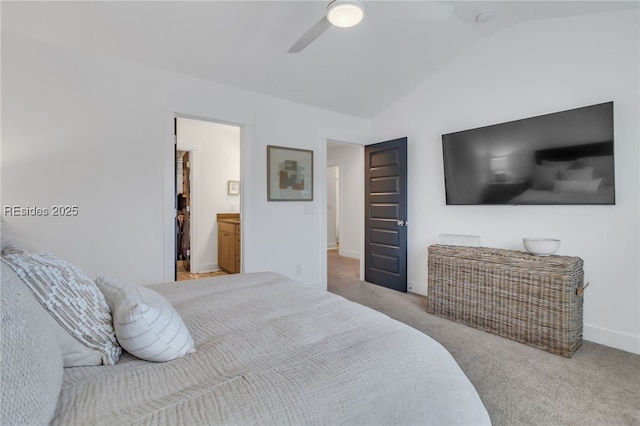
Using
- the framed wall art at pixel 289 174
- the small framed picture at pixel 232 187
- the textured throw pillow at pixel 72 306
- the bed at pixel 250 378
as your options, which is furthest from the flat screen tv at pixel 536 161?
the small framed picture at pixel 232 187

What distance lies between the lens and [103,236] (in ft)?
8.21

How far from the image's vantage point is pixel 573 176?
8.04ft

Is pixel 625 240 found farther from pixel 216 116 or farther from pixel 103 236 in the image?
pixel 103 236

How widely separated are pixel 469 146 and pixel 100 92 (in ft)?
11.8

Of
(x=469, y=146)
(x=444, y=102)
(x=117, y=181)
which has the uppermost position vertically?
(x=444, y=102)

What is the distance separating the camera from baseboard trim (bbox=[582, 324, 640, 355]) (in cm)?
228

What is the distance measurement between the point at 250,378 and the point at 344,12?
6.27 ft

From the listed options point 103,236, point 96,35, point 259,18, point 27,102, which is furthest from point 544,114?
point 27,102

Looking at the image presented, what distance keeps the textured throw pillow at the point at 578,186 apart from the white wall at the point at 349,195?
162 inches

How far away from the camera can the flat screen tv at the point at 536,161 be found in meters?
2.32

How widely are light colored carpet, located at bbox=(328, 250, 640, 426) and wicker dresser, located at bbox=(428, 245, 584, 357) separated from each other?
108 mm

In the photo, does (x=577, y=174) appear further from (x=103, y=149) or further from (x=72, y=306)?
(x=103, y=149)

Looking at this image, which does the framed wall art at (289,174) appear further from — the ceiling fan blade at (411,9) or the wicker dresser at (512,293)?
the ceiling fan blade at (411,9)

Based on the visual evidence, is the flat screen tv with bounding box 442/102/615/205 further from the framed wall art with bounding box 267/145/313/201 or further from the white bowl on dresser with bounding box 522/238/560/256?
the framed wall art with bounding box 267/145/313/201
